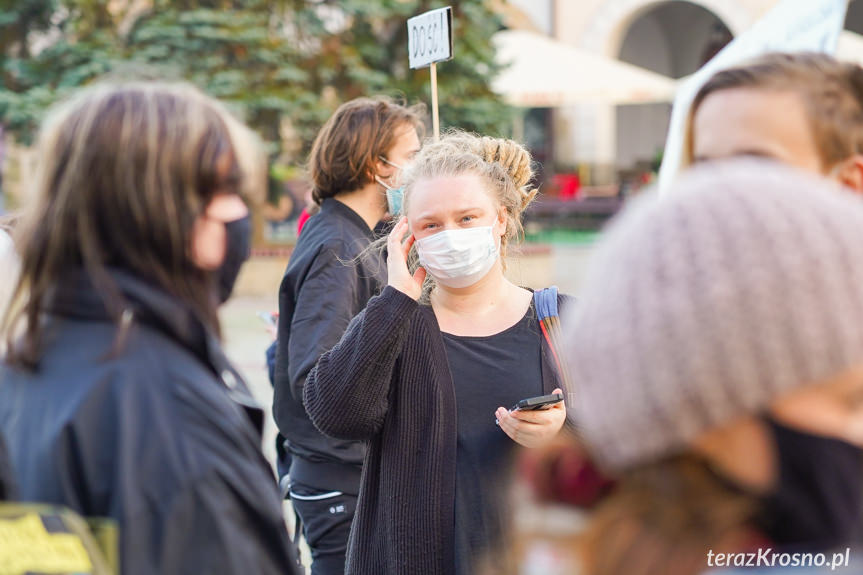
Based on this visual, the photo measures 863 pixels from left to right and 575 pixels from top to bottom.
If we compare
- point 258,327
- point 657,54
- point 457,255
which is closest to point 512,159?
point 457,255

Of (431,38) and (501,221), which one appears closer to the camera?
(501,221)

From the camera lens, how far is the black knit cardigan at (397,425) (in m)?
2.41

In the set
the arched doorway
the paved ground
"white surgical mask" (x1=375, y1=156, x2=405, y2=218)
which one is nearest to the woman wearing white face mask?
"white surgical mask" (x1=375, y1=156, x2=405, y2=218)

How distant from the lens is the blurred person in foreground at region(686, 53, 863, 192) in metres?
1.58

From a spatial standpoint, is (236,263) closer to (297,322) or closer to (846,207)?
(846,207)

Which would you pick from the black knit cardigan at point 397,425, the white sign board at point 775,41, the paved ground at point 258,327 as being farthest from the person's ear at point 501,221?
the paved ground at point 258,327

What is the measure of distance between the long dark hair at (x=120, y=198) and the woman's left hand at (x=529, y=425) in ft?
3.54

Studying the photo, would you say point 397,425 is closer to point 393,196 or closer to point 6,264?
point 6,264

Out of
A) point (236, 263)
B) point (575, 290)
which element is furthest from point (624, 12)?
point (236, 263)

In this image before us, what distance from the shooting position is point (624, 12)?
21.3 m

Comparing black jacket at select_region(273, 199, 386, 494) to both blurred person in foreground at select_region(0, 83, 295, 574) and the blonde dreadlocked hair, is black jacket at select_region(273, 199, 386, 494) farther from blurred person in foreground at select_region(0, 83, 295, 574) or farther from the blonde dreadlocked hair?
blurred person in foreground at select_region(0, 83, 295, 574)

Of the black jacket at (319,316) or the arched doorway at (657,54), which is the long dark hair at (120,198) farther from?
the arched doorway at (657,54)

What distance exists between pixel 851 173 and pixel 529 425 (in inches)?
42.2

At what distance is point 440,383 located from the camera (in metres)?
2.51
